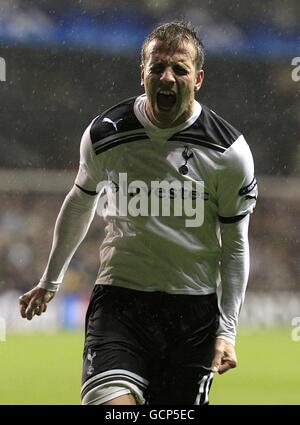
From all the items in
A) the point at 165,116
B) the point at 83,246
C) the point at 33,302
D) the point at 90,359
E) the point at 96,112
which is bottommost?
the point at 90,359

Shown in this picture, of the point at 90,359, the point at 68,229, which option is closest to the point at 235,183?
the point at 68,229

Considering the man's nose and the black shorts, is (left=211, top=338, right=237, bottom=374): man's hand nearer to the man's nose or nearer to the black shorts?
the black shorts

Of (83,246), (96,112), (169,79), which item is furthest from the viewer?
(83,246)

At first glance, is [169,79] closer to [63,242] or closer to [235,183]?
[235,183]

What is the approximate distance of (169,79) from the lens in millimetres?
4086

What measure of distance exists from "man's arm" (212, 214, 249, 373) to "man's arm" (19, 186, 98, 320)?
1.85 ft

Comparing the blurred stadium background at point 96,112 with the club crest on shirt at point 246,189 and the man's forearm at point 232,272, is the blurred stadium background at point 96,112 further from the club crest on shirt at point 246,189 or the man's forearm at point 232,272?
the club crest on shirt at point 246,189

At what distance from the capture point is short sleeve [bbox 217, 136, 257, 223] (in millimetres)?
4199

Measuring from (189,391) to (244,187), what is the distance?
0.80 metres

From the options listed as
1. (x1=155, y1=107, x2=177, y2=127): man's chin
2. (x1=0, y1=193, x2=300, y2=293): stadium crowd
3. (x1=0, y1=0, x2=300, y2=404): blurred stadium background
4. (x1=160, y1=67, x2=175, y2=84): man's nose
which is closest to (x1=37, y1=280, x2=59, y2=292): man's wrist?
(x1=155, y1=107, x2=177, y2=127): man's chin

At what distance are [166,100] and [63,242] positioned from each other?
733mm

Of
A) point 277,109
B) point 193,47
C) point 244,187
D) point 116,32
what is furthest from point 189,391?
point 277,109

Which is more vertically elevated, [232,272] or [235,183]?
[235,183]
